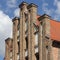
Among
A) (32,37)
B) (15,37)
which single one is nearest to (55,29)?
(32,37)

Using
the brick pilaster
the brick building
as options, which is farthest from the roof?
the brick pilaster

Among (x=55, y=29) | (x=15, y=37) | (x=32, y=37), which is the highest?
(x=15, y=37)

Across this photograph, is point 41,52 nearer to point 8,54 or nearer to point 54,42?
point 54,42

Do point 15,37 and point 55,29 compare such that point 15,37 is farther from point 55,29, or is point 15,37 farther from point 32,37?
point 55,29

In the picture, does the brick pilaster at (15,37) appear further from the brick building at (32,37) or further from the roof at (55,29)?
the roof at (55,29)

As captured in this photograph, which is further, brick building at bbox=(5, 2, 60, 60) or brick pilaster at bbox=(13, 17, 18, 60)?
brick pilaster at bbox=(13, 17, 18, 60)

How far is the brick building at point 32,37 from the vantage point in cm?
4128

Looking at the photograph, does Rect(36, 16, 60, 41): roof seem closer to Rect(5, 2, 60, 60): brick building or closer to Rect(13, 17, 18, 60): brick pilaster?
Rect(5, 2, 60, 60): brick building

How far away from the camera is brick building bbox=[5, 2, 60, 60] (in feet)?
135

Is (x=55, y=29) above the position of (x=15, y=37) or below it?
below

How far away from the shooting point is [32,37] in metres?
44.7

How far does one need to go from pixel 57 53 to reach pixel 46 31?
3.09 m

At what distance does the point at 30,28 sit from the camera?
1796 inches

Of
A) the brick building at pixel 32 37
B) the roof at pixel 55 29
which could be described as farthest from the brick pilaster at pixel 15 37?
the roof at pixel 55 29
